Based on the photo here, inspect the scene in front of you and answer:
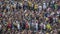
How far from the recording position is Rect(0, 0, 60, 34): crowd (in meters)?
5.48

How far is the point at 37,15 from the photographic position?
596 cm

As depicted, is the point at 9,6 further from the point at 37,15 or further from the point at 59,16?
the point at 59,16

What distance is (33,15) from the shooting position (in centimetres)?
Answer: 597

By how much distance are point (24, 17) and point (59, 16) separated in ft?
3.29

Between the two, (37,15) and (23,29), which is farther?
(37,15)

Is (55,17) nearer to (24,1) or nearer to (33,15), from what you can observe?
(33,15)

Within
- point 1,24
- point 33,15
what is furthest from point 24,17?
point 1,24

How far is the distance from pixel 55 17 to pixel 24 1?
1.35m

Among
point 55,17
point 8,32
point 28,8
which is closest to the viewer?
point 8,32

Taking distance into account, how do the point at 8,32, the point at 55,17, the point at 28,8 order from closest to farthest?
the point at 8,32 < the point at 55,17 < the point at 28,8

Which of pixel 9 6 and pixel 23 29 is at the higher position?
pixel 9 6

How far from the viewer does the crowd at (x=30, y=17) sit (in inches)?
216

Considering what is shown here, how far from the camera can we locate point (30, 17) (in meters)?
5.88

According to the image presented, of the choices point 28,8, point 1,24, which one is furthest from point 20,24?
point 28,8
